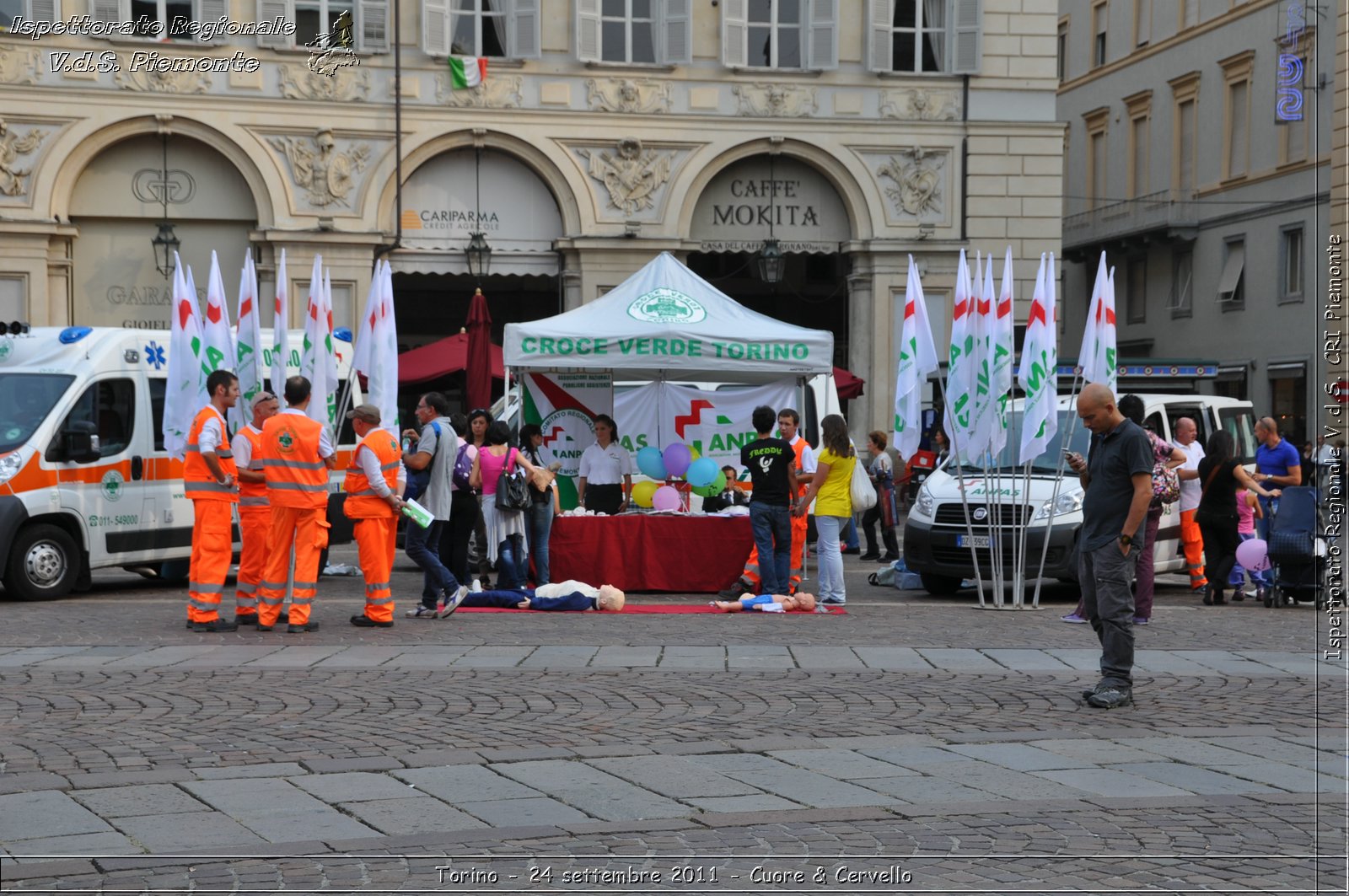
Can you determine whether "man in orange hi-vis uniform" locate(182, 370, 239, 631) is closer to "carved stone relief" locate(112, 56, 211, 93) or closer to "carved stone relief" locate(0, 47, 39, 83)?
"carved stone relief" locate(112, 56, 211, 93)

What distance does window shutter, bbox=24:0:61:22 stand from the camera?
2623cm

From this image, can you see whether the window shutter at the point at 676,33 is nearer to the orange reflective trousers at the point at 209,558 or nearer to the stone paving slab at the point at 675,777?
the orange reflective trousers at the point at 209,558

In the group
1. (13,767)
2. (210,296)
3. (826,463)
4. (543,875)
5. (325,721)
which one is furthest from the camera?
(210,296)

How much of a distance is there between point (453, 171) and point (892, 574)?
46.8ft

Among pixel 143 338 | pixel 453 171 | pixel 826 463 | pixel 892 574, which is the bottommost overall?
Answer: pixel 892 574

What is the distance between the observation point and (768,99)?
28.8m

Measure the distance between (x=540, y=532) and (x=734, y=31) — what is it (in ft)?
53.3

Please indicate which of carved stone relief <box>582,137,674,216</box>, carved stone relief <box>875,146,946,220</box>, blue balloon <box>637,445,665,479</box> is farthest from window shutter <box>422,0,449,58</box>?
blue balloon <box>637,445,665,479</box>

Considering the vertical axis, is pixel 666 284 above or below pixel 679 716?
above

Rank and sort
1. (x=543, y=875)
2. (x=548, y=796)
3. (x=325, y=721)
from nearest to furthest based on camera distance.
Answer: (x=543, y=875) → (x=548, y=796) → (x=325, y=721)

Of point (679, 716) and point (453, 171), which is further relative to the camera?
point (453, 171)

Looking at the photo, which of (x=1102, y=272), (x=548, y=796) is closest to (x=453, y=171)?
(x=1102, y=272)

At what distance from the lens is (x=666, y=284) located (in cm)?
1689

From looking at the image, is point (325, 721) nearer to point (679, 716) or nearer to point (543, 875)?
point (679, 716)
